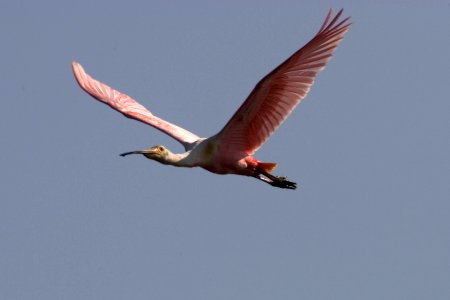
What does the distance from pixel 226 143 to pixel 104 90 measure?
13.9 feet

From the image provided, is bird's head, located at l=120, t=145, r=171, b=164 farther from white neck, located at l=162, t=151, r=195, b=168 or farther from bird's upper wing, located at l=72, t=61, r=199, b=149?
bird's upper wing, located at l=72, t=61, r=199, b=149

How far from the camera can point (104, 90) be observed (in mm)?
21703

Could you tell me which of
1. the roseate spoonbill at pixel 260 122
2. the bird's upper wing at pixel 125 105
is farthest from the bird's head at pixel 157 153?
the bird's upper wing at pixel 125 105

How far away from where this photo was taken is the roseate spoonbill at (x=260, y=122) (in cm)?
1697

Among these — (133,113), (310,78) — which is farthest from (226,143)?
(133,113)

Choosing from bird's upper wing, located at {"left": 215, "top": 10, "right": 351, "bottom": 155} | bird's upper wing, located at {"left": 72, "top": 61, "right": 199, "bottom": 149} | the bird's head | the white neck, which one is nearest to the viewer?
bird's upper wing, located at {"left": 215, "top": 10, "right": 351, "bottom": 155}

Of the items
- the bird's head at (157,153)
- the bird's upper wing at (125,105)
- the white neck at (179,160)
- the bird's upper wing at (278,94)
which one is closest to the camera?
the bird's upper wing at (278,94)

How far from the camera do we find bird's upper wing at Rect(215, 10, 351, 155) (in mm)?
16906

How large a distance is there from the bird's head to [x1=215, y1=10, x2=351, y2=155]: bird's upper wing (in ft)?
3.48

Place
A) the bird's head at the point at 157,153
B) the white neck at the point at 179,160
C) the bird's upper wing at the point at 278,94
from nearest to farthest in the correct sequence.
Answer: the bird's upper wing at the point at 278,94 < the white neck at the point at 179,160 < the bird's head at the point at 157,153

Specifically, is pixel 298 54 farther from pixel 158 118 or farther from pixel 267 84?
pixel 158 118

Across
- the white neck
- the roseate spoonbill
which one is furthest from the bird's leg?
the white neck

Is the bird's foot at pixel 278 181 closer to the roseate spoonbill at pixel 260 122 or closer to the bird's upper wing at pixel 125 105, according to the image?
the roseate spoonbill at pixel 260 122

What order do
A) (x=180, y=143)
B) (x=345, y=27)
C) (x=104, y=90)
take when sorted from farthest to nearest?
(x=104, y=90)
(x=180, y=143)
(x=345, y=27)
